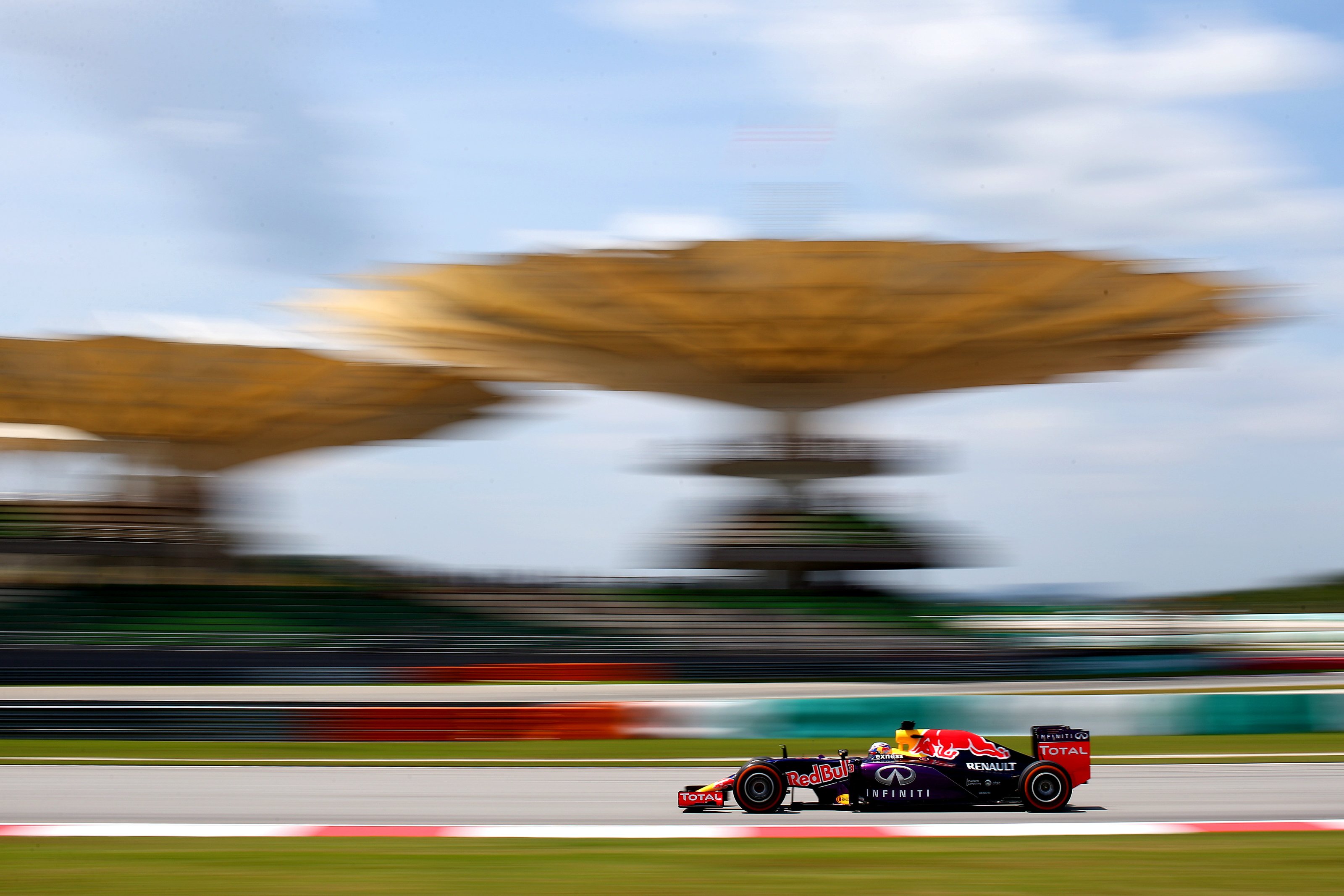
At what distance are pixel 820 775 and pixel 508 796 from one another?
2779 mm

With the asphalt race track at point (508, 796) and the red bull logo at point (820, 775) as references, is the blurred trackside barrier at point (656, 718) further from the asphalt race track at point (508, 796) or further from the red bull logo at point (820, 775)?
the red bull logo at point (820, 775)

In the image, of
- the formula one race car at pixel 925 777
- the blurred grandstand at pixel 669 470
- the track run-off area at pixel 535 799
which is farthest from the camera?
the blurred grandstand at pixel 669 470

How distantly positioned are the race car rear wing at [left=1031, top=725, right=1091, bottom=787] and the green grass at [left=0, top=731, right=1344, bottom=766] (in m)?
4.82

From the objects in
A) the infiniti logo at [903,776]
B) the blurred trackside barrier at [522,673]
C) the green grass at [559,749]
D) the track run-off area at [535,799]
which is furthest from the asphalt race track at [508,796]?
the blurred trackside barrier at [522,673]

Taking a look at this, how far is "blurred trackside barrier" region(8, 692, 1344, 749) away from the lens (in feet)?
48.7

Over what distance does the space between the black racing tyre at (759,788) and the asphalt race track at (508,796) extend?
0.34ft

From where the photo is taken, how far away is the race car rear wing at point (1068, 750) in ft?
27.9

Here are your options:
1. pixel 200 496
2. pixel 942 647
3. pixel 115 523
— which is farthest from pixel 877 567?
pixel 200 496

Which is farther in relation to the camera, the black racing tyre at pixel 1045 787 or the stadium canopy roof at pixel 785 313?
the stadium canopy roof at pixel 785 313

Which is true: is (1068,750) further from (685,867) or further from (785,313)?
(785,313)

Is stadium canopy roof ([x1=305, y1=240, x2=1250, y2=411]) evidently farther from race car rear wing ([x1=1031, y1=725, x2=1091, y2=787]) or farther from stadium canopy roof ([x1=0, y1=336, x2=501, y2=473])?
race car rear wing ([x1=1031, y1=725, x2=1091, y2=787])

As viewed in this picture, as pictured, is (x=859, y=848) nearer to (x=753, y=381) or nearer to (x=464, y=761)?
(x=464, y=761)

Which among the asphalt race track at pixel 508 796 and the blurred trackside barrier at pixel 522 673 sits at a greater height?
the blurred trackside barrier at pixel 522 673

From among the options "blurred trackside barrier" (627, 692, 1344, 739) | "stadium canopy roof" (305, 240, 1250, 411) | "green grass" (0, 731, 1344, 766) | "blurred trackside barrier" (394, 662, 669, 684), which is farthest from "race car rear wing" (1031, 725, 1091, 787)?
"stadium canopy roof" (305, 240, 1250, 411)
